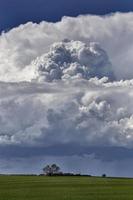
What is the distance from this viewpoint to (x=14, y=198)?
97.5 metres

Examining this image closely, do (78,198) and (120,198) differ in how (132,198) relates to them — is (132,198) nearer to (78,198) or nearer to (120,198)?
(120,198)

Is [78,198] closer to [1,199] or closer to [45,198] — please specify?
[45,198]

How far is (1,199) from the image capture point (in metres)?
93.0

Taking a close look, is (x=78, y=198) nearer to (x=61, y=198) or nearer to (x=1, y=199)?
(x=61, y=198)

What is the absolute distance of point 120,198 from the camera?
9894 cm

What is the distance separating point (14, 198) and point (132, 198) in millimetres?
20232

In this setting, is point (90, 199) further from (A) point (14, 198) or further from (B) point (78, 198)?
(A) point (14, 198)

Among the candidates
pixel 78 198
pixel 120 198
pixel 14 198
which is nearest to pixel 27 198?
pixel 14 198

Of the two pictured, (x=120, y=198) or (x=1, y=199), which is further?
(x=120, y=198)

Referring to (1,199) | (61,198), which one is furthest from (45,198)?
(1,199)

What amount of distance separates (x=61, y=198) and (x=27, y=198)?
602 cm

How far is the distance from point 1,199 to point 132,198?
22.5 meters

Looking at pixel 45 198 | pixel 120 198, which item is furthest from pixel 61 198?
pixel 120 198

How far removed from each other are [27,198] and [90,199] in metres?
11.3
